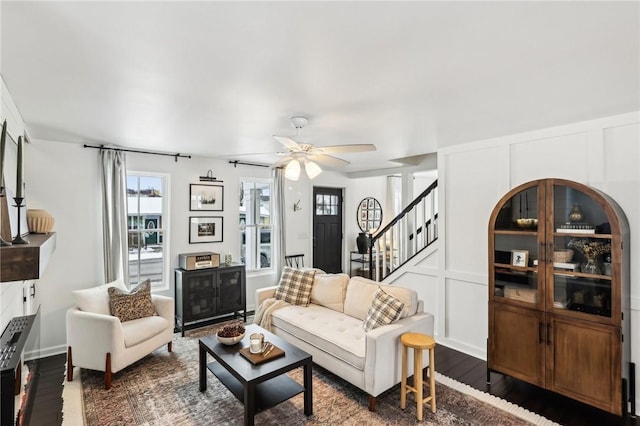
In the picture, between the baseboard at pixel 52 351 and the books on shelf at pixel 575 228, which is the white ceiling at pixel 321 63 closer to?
the books on shelf at pixel 575 228

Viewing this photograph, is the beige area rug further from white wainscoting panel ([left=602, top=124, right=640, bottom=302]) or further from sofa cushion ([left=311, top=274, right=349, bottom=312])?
white wainscoting panel ([left=602, top=124, right=640, bottom=302])

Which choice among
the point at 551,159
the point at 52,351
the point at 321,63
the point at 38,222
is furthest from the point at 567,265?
the point at 52,351

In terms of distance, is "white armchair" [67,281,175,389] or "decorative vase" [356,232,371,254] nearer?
"white armchair" [67,281,175,389]

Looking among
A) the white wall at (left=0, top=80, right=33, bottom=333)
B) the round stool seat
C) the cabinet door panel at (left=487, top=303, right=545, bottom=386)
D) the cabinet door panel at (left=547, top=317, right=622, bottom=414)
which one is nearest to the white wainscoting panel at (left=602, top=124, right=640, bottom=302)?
the cabinet door panel at (left=547, top=317, right=622, bottom=414)

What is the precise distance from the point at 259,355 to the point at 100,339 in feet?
5.28

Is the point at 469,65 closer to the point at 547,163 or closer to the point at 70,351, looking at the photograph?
the point at 547,163

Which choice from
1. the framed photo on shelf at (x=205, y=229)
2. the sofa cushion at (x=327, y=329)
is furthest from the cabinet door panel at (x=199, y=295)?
the sofa cushion at (x=327, y=329)

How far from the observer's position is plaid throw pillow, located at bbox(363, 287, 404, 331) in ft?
9.78

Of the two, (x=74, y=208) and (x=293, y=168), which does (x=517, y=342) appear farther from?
(x=74, y=208)

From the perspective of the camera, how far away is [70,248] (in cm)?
391

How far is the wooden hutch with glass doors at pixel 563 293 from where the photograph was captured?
8.16 feet

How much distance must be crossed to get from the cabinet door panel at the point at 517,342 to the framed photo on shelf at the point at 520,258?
0.40 metres

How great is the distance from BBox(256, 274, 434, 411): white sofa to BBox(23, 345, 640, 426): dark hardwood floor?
Result: 0.62 metres

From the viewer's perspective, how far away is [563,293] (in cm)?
278
